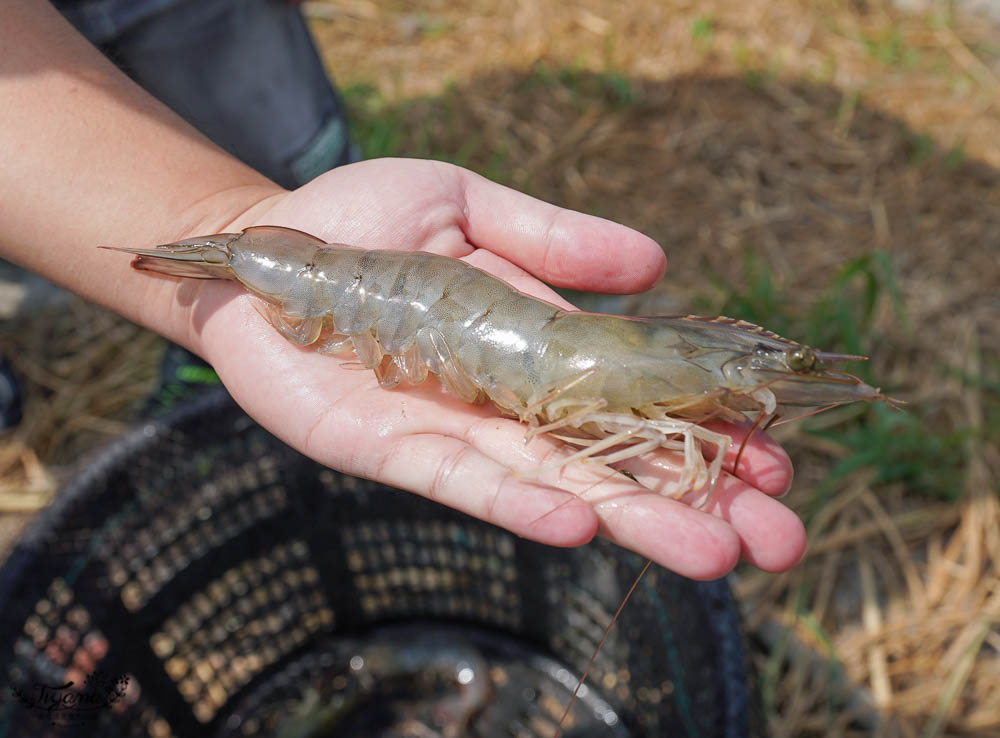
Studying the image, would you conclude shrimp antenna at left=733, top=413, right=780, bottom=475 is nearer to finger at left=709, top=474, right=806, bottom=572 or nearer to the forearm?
finger at left=709, top=474, right=806, bottom=572

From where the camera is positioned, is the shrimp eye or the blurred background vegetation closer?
the shrimp eye

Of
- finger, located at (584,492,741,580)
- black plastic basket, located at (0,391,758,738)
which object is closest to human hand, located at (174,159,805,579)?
finger, located at (584,492,741,580)

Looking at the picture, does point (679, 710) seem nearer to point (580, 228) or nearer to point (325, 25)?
point (580, 228)

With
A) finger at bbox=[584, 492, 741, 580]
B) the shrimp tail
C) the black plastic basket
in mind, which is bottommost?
Result: the black plastic basket

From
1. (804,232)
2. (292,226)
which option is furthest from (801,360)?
(804,232)

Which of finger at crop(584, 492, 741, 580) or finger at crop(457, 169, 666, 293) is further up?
finger at crop(457, 169, 666, 293)

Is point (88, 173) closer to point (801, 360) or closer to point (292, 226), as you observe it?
point (292, 226)

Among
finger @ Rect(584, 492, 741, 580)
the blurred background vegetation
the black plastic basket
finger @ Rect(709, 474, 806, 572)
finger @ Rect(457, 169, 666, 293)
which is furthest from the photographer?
the blurred background vegetation
